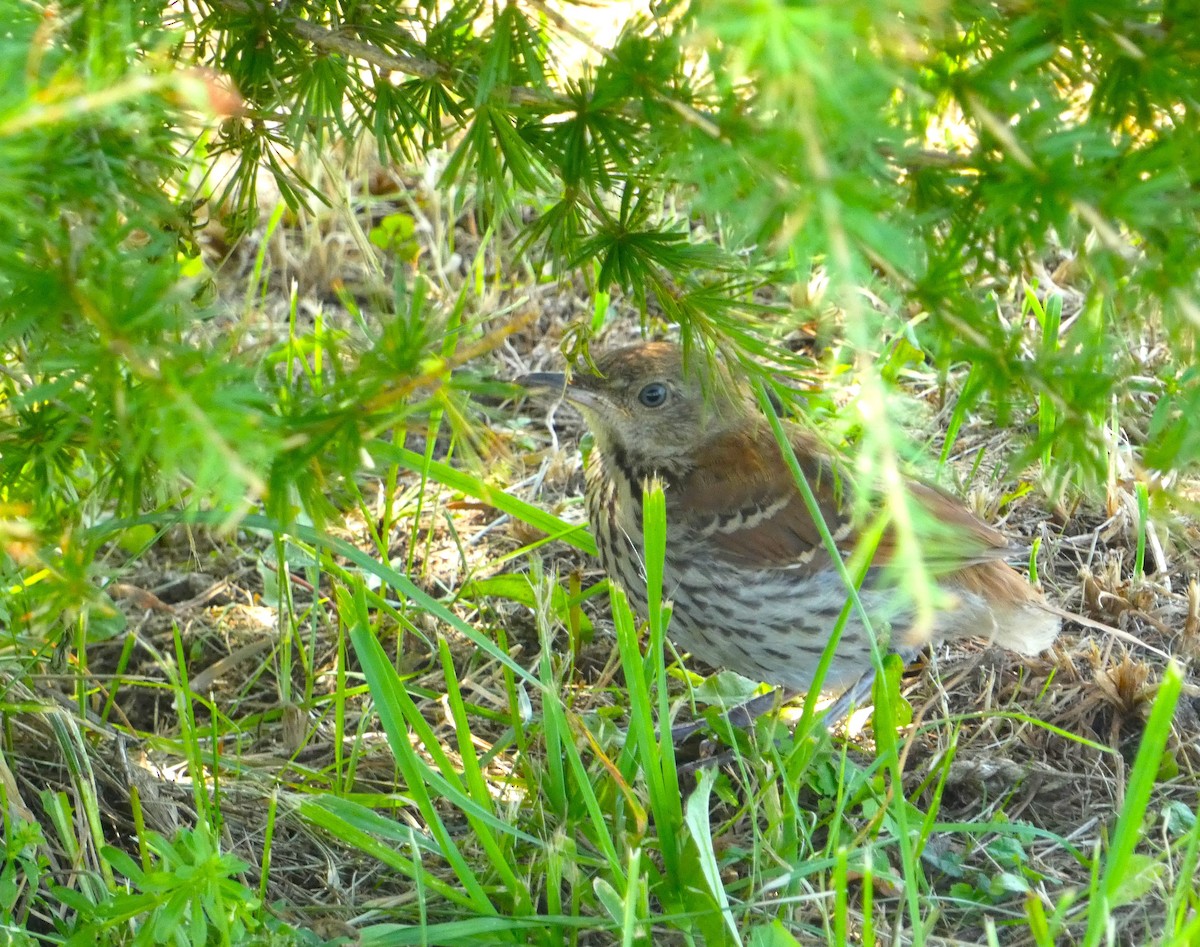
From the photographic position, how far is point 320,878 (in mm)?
2602

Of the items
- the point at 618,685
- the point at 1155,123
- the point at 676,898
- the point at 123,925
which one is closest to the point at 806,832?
the point at 676,898

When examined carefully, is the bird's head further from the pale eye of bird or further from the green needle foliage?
the green needle foliage

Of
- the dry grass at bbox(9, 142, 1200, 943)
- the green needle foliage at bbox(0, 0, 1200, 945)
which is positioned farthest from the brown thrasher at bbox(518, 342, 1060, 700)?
the green needle foliage at bbox(0, 0, 1200, 945)

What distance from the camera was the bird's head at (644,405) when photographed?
3.53 m

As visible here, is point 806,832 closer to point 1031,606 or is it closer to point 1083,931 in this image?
point 1083,931

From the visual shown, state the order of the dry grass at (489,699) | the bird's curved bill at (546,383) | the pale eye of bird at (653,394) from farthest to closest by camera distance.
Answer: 1. the pale eye of bird at (653,394)
2. the bird's curved bill at (546,383)
3. the dry grass at (489,699)

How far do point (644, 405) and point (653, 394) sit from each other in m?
0.04

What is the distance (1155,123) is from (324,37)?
1248 mm

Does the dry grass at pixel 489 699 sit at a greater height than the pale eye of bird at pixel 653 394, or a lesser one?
lesser

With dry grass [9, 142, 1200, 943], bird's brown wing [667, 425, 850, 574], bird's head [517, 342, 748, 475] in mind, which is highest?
bird's head [517, 342, 748, 475]

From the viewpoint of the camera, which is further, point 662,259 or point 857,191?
point 662,259

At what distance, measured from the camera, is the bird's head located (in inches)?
139

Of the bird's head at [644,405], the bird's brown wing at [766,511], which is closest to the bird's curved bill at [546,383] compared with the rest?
the bird's head at [644,405]

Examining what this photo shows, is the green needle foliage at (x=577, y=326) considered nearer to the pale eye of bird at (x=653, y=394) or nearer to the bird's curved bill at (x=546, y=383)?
the bird's curved bill at (x=546, y=383)
